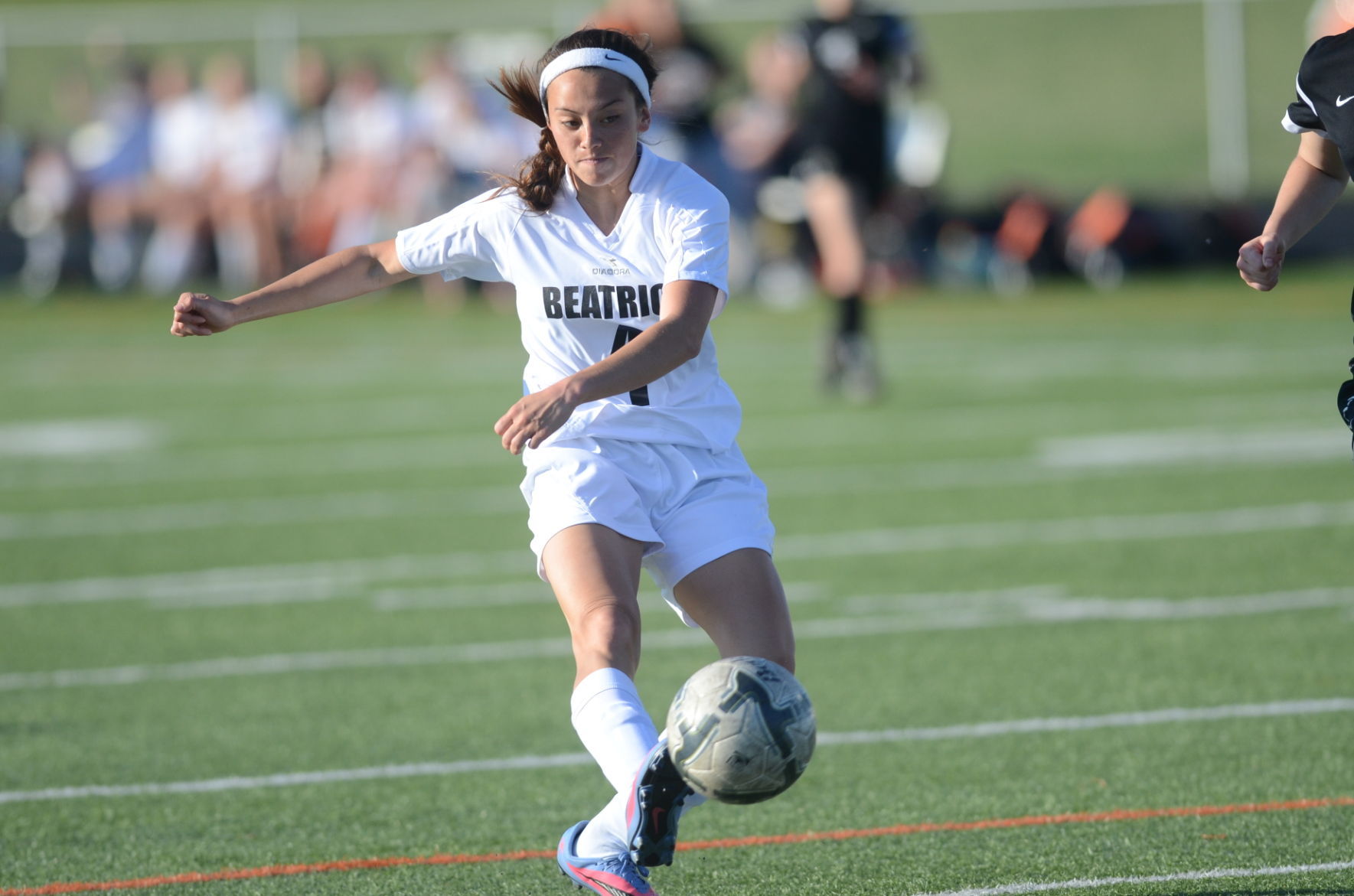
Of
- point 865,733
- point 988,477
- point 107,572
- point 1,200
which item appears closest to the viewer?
point 865,733

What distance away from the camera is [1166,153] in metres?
26.0

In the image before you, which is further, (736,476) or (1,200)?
(1,200)

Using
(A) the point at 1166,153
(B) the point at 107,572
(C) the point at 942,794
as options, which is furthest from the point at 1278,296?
(C) the point at 942,794

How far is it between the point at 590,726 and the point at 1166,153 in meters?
24.0

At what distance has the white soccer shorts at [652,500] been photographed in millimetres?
4020

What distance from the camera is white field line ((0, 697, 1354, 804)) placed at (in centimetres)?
516

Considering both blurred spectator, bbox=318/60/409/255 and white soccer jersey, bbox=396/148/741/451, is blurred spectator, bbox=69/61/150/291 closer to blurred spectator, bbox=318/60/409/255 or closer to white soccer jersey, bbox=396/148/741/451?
blurred spectator, bbox=318/60/409/255

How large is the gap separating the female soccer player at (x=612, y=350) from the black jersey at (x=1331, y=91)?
4.72 ft

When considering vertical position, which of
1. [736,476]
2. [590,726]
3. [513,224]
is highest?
[513,224]

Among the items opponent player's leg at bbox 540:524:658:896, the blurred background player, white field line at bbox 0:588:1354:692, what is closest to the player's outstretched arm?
opponent player's leg at bbox 540:524:658:896

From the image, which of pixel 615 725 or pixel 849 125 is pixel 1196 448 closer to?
pixel 849 125

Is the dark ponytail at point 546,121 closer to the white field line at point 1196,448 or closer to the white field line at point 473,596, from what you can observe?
the white field line at point 473,596

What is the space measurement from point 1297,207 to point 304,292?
2.47 metres

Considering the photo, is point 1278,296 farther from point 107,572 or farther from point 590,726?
point 590,726
